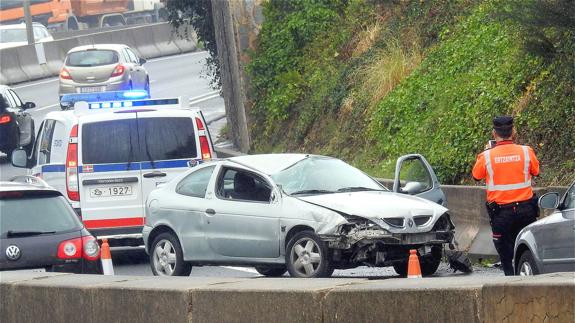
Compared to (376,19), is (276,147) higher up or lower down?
lower down

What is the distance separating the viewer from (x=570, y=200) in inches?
410

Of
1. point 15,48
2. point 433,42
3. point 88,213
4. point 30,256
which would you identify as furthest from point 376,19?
point 15,48

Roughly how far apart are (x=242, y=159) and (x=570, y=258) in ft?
16.5

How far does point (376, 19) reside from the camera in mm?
25688

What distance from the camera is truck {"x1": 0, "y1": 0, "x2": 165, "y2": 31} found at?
6262 centimetres

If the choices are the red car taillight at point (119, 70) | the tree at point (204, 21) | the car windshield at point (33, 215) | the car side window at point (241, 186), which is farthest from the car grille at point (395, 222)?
the red car taillight at point (119, 70)

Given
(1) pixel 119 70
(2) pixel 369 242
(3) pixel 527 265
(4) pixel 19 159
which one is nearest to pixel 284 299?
(3) pixel 527 265

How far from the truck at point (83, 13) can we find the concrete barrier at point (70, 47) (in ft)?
21.3

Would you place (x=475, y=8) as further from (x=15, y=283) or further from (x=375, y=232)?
(x=15, y=283)

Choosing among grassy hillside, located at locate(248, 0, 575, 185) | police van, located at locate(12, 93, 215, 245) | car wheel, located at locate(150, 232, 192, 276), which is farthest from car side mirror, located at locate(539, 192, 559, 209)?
police van, located at locate(12, 93, 215, 245)

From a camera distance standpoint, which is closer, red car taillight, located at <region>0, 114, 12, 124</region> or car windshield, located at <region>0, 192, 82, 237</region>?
car windshield, located at <region>0, 192, 82, 237</region>

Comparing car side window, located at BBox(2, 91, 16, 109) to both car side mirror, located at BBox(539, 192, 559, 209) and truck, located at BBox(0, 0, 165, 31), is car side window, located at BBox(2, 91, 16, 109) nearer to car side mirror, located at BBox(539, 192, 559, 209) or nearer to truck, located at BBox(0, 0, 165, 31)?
car side mirror, located at BBox(539, 192, 559, 209)

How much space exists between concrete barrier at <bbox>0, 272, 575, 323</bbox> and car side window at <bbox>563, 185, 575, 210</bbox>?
2690mm

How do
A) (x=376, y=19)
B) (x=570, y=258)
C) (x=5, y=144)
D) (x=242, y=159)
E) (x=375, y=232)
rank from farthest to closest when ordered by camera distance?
(x=5, y=144) → (x=376, y=19) → (x=242, y=159) → (x=375, y=232) → (x=570, y=258)
